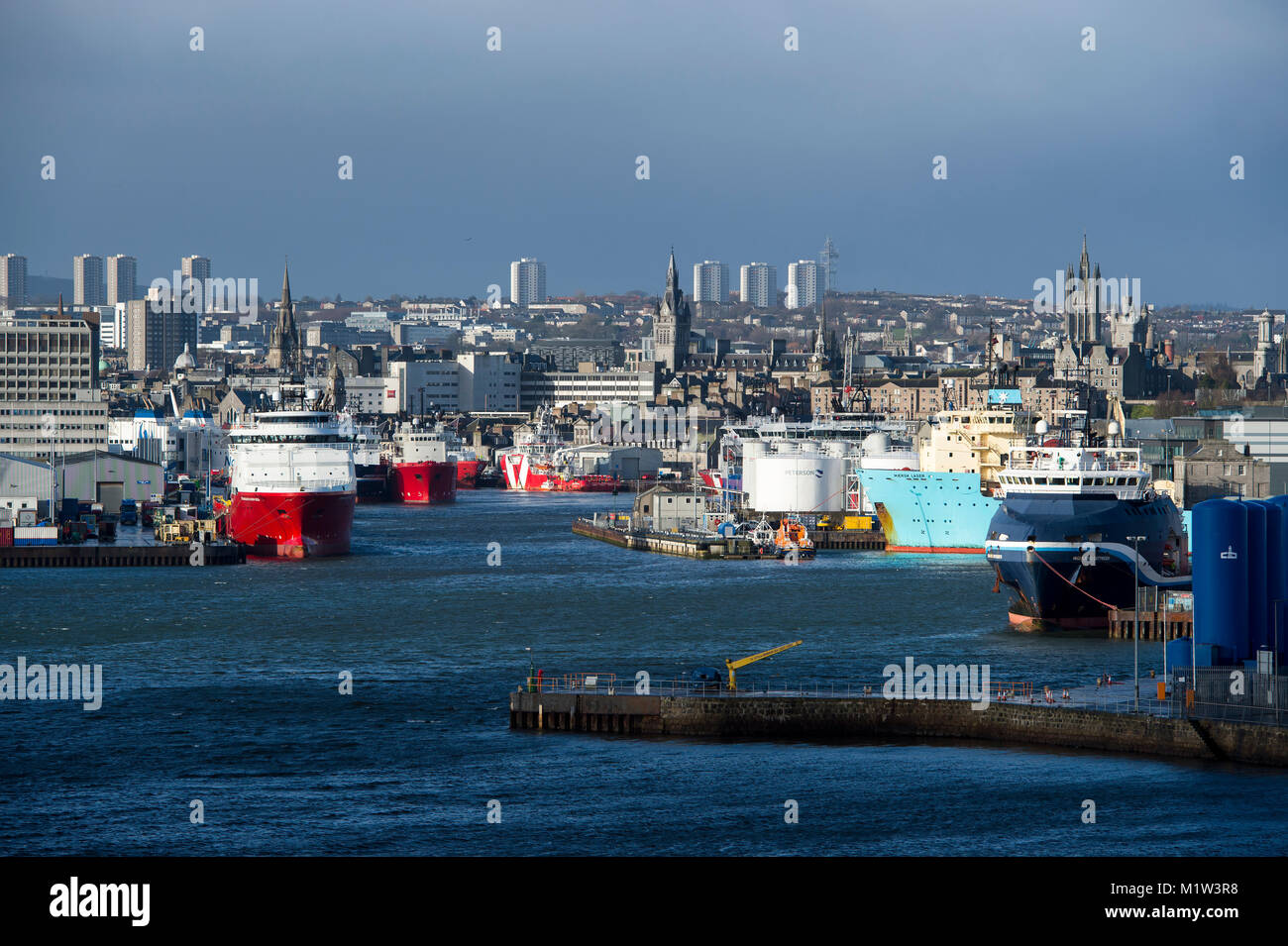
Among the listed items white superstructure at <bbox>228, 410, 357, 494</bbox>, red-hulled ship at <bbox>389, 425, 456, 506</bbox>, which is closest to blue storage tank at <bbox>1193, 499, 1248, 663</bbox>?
white superstructure at <bbox>228, 410, 357, 494</bbox>

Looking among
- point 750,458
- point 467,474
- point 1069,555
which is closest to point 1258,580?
point 1069,555

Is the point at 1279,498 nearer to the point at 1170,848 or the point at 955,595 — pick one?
the point at 1170,848

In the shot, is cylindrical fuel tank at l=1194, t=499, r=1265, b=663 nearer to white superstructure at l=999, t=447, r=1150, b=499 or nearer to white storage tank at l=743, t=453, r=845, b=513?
white superstructure at l=999, t=447, r=1150, b=499

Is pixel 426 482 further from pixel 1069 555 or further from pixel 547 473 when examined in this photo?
pixel 1069 555

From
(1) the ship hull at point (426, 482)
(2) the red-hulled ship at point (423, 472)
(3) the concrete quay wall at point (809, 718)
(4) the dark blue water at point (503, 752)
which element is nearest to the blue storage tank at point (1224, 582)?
(3) the concrete quay wall at point (809, 718)
